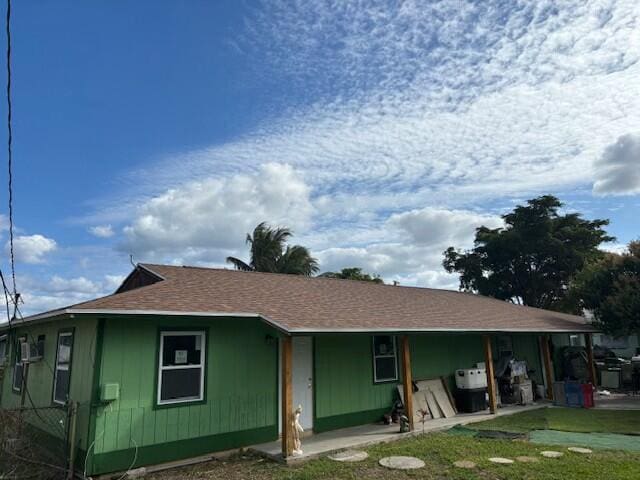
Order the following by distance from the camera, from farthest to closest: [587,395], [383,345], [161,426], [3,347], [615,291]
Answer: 1. [615,291]
2. [3,347]
3. [587,395]
4. [383,345]
5. [161,426]

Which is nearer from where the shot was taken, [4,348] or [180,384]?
[180,384]

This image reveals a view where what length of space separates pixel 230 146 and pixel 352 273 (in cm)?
2522

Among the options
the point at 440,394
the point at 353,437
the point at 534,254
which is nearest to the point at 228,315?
the point at 353,437

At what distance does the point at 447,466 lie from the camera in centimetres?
747

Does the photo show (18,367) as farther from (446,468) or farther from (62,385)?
(446,468)

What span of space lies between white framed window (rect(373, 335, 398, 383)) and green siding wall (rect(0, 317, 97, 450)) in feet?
21.6

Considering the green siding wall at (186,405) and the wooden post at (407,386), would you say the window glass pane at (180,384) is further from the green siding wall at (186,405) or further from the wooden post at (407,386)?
the wooden post at (407,386)

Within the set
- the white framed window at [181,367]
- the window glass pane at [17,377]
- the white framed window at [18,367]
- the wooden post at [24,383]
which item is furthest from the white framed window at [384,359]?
the window glass pane at [17,377]

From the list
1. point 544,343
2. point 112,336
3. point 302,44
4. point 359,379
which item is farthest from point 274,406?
point 544,343

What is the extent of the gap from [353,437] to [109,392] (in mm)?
4943

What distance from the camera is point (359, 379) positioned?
11125mm

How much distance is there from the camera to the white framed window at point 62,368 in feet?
27.8

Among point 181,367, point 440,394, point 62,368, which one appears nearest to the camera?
point 181,367

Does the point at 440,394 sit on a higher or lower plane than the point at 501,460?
higher
